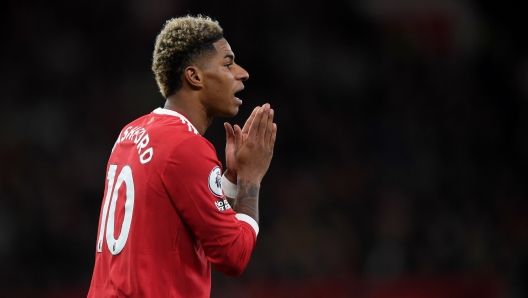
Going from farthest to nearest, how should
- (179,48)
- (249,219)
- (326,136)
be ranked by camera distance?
(326,136), (179,48), (249,219)

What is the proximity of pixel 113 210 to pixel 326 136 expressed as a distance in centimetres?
782

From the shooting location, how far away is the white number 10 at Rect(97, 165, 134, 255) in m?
2.73

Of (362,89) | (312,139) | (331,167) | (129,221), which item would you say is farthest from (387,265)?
(129,221)

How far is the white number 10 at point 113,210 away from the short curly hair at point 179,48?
0.47m

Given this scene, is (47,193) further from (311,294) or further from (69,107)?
(311,294)

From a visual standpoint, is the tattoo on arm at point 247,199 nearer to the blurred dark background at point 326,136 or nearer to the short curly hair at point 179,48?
the short curly hair at point 179,48

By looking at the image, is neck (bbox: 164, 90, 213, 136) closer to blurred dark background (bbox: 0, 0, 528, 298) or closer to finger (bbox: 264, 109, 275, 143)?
finger (bbox: 264, 109, 275, 143)

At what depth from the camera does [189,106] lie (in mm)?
3055

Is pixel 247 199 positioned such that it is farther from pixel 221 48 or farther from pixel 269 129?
pixel 221 48

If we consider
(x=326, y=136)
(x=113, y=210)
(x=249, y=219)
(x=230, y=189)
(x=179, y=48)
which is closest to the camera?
(x=113, y=210)

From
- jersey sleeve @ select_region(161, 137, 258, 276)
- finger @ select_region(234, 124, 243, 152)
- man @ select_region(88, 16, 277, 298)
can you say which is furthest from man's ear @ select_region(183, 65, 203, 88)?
jersey sleeve @ select_region(161, 137, 258, 276)

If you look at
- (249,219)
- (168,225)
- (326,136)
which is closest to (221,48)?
(249,219)

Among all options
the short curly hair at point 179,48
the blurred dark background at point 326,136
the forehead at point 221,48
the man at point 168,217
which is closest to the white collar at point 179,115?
the man at point 168,217

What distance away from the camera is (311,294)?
26.0ft
